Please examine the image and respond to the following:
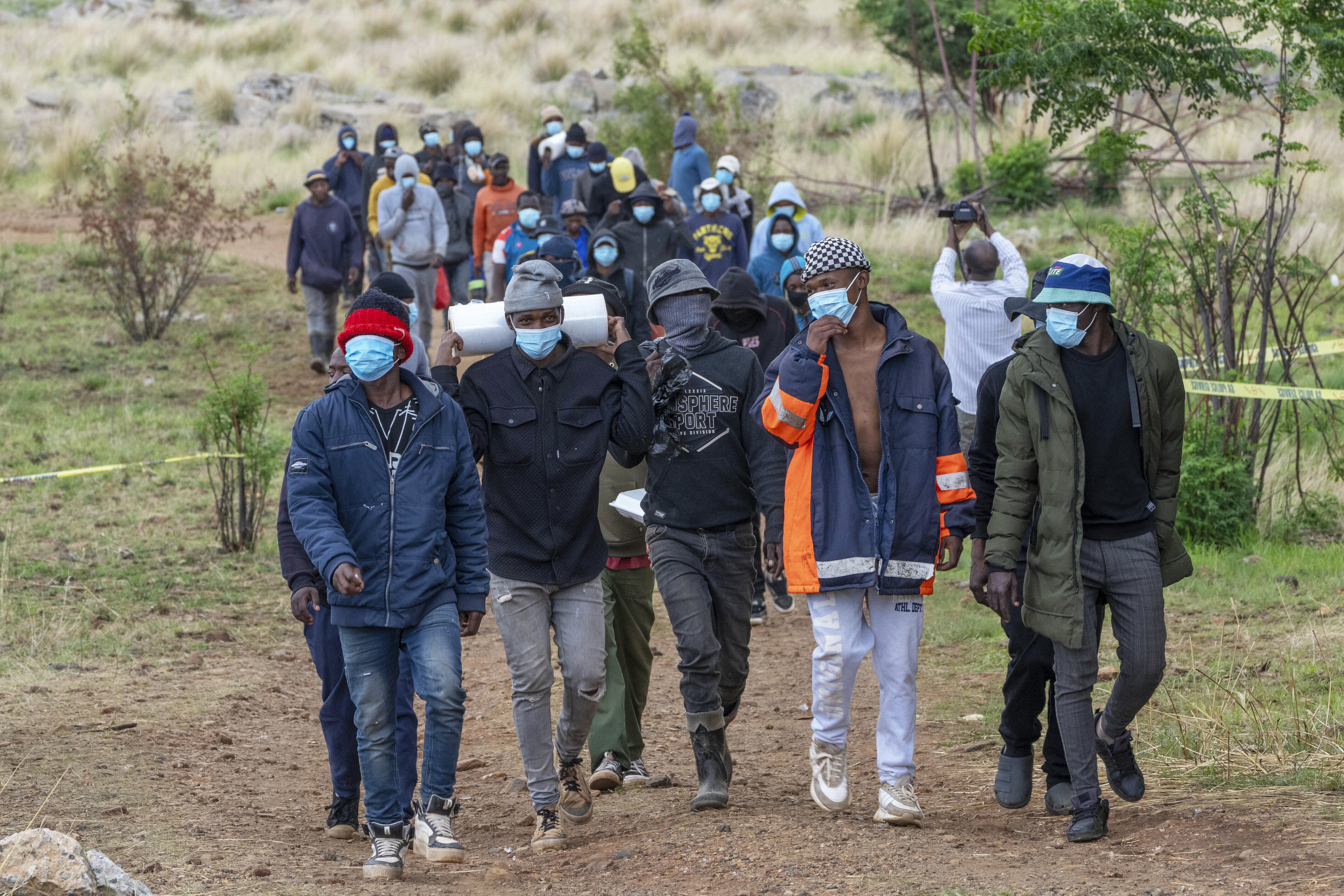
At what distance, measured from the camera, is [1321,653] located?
279 inches

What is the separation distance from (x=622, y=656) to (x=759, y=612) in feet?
9.45

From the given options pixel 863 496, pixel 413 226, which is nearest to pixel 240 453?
pixel 413 226

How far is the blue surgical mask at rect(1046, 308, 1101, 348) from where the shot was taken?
4.88 metres

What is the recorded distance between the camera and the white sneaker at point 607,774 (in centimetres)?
608

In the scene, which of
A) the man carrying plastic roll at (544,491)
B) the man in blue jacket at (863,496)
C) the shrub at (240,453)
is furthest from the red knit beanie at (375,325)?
the shrub at (240,453)

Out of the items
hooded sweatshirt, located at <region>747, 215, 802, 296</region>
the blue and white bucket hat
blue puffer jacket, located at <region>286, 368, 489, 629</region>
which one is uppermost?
hooded sweatshirt, located at <region>747, 215, 802, 296</region>

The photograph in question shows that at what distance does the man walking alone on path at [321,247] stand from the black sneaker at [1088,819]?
10.6 m

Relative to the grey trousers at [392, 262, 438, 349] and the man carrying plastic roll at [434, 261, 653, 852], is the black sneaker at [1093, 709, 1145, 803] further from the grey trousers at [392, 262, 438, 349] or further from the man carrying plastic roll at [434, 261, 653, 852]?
the grey trousers at [392, 262, 438, 349]

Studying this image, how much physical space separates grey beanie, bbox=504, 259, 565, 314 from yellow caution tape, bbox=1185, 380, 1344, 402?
5.11m

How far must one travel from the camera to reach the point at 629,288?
9.23 m

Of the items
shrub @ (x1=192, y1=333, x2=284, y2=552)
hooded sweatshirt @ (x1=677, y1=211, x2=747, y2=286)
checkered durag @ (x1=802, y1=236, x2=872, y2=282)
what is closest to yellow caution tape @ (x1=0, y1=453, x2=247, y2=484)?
shrub @ (x1=192, y1=333, x2=284, y2=552)

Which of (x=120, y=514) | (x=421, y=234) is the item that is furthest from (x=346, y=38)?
(x=120, y=514)

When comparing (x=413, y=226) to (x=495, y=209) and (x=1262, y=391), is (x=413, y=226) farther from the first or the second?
(x=1262, y=391)

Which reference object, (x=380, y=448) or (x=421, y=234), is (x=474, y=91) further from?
(x=380, y=448)
